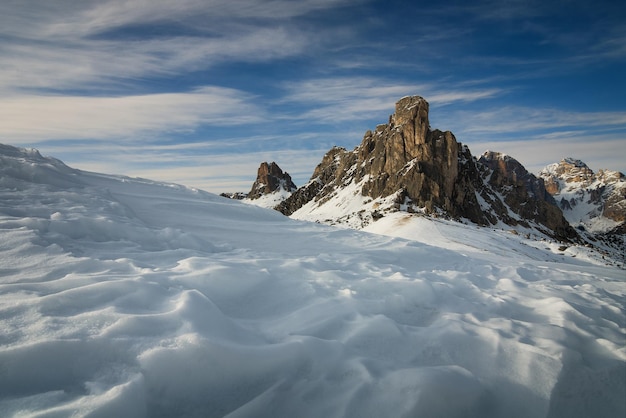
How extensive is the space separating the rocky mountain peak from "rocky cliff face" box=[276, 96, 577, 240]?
65849 millimetres

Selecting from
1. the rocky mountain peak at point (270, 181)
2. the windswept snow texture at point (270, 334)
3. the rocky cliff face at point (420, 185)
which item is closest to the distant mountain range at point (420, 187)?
the rocky cliff face at point (420, 185)

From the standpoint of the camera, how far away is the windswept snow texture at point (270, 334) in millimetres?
2613

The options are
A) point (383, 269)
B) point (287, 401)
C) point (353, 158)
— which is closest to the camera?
point (287, 401)

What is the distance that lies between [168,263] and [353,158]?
101 metres

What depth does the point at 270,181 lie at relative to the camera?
167250 millimetres

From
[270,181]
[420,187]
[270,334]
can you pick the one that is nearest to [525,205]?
[420,187]

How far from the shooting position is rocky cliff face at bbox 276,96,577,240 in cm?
6738

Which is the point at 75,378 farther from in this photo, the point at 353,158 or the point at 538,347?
the point at 353,158

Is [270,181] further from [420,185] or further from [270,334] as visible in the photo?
[270,334]

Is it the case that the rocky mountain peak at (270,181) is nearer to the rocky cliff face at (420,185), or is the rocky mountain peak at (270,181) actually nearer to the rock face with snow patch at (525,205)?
the rocky cliff face at (420,185)

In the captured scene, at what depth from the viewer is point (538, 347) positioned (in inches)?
142

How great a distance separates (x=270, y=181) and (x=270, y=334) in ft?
544

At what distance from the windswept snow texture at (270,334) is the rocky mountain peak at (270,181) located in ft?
527

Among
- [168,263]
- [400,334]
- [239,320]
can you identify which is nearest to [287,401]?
[239,320]
